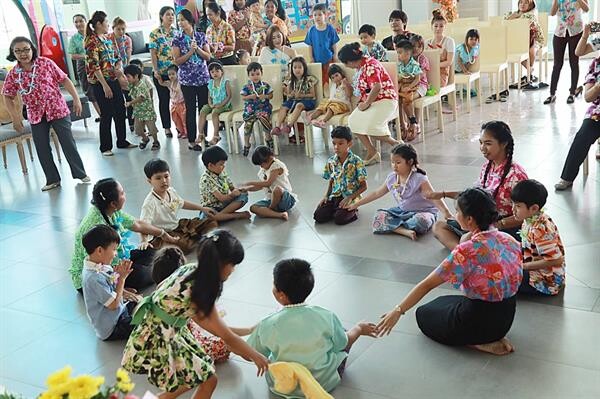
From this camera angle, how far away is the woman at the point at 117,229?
13.2 ft

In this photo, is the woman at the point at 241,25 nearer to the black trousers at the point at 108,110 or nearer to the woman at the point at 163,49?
the woman at the point at 163,49

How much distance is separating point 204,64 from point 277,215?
3109 mm

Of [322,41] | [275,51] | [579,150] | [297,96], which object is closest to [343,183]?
[579,150]

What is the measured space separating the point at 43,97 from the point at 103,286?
11.9ft

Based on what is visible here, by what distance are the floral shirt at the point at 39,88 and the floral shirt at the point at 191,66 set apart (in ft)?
4.84

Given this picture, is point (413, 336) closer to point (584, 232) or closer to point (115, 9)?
point (584, 232)

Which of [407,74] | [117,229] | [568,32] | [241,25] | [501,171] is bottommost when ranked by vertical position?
[117,229]

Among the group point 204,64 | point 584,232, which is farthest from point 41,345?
point 204,64

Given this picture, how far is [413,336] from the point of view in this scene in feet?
10.9

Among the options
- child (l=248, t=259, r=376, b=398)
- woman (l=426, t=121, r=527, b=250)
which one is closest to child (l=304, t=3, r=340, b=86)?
woman (l=426, t=121, r=527, b=250)

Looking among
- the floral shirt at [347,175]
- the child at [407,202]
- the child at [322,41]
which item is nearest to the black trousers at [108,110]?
the child at [322,41]

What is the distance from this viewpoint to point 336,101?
22.5 ft

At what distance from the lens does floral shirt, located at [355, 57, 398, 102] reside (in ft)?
21.4

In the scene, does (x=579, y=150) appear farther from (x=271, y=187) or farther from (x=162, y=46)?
(x=162, y=46)
